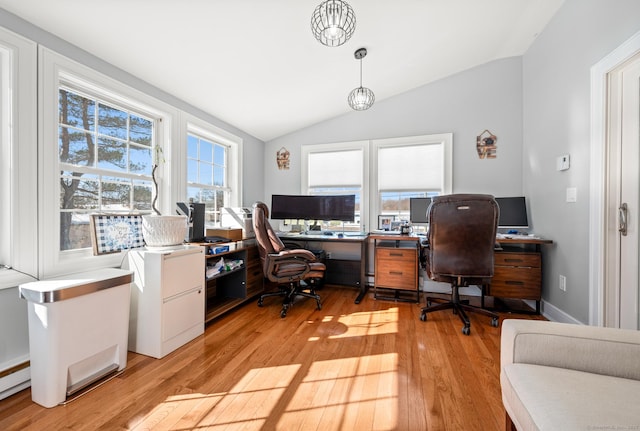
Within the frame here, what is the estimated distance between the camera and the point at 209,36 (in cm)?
191

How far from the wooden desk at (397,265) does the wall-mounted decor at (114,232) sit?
7.53 feet

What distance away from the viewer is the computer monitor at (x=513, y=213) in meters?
2.86

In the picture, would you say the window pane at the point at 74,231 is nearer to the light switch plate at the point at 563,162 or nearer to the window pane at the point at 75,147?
the window pane at the point at 75,147

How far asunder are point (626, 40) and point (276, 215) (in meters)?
3.46

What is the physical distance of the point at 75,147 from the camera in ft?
6.11

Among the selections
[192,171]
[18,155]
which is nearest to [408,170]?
[192,171]

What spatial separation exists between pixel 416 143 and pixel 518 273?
6.27 ft

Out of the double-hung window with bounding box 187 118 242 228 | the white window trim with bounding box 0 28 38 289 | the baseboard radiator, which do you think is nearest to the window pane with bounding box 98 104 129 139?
the white window trim with bounding box 0 28 38 289

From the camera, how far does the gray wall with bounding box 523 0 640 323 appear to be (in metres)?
1.88

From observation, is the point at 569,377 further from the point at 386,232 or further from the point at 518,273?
the point at 386,232

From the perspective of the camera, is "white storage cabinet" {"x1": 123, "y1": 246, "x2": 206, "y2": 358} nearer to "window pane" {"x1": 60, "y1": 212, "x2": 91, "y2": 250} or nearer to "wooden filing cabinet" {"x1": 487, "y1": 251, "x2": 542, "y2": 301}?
"window pane" {"x1": 60, "y1": 212, "x2": 91, "y2": 250}

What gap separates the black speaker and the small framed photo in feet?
7.36

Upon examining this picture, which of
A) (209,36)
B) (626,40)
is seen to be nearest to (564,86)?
(626,40)

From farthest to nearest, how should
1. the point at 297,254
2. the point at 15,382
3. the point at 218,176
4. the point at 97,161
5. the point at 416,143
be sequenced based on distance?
the point at 416,143, the point at 218,176, the point at 297,254, the point at 97,161, the point at 15,382
